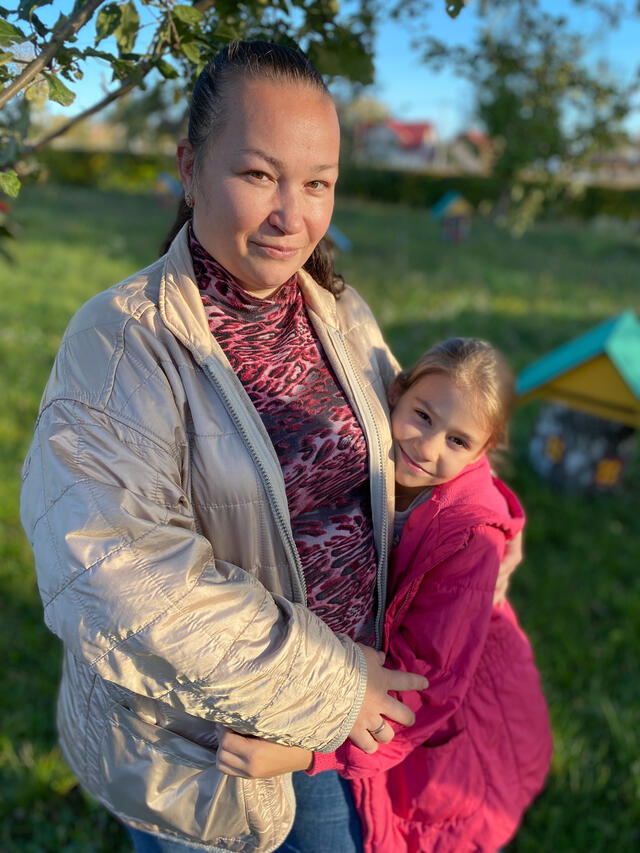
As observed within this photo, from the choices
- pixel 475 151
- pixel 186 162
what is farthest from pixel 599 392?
pixel 186 162

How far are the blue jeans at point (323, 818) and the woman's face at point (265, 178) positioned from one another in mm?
1108

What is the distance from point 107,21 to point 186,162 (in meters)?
0.31

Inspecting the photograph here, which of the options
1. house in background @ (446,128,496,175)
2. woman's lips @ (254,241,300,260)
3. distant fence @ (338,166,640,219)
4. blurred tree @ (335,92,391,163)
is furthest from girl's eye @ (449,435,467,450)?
blurred tree @ (335,92,391,163)

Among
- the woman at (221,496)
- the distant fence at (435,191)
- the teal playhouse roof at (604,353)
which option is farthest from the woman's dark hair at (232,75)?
the distant fence at (435,191)

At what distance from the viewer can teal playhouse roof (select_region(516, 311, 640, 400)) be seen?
→ 4.69 meters

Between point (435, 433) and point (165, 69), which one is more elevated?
point (165, 69)

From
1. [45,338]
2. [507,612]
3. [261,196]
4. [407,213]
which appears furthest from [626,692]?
[407,213]

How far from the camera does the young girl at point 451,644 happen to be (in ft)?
5.01

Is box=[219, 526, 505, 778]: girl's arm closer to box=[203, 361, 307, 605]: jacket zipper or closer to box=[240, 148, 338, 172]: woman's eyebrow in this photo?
box=[203, 361, 307, 605]: jacket zipper

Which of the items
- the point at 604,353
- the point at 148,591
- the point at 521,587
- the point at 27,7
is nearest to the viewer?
the point at 148,591

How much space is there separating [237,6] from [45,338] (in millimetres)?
6028

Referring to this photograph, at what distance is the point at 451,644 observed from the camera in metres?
1.52

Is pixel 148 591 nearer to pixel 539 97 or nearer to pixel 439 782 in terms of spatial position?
pixel 439 782

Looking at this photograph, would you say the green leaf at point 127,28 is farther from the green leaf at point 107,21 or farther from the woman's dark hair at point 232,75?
the woman's dark hair at point 232,75
